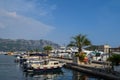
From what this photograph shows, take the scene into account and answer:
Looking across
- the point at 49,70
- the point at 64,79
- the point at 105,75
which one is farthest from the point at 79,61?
the point at 105,75

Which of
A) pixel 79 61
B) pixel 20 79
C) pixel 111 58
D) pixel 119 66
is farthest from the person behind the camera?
pixel 79 61

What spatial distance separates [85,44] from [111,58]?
94.2 feet

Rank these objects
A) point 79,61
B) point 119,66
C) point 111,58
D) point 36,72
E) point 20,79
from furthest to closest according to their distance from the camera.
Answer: point 79,61 → point 36,72 → point 20,79 → point 111,58 → point 119,66

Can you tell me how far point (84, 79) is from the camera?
4903 centimetres

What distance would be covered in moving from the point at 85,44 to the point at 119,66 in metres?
32.2

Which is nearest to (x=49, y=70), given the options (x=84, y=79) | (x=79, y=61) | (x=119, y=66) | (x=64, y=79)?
(x=79, y=61)

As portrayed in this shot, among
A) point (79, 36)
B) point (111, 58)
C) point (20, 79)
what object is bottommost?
A: point (20, 79)

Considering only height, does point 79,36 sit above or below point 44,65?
above

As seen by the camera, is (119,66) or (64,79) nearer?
(119,66)

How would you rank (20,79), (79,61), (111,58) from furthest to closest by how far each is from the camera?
(79,61) → (20,79) → (111,58)

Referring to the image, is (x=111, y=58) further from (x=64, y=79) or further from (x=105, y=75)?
(x=64, y=79)

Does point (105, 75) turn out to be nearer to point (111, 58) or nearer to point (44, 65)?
point (111, 58)

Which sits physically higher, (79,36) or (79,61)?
(79,36)

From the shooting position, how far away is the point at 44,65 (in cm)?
6819
